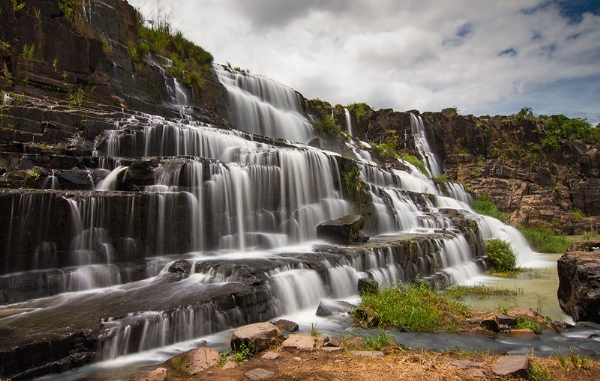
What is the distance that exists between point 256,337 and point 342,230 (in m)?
7.12

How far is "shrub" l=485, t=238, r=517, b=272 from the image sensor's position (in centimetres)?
1386

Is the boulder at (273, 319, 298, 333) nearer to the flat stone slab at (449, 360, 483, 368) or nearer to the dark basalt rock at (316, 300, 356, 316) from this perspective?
the dark basalt rock at (316, 300, 356, 316)

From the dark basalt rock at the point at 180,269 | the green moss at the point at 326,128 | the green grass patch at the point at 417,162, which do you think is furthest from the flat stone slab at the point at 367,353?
the green grass patch at the point at 417,162

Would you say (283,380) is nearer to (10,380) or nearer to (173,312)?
(173,312)

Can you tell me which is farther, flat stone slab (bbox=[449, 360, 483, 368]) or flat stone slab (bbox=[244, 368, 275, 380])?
flat stone slab (bbox=[449, 360, 483, 368])

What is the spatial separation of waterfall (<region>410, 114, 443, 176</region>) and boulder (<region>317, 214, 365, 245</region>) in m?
24.6

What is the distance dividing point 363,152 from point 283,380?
986 inches

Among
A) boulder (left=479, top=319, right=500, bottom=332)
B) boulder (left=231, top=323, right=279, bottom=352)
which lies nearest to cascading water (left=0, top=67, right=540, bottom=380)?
boulder (left=231, top=323, right=279, bottom=352)

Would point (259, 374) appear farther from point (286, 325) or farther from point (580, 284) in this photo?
point (580, 284)

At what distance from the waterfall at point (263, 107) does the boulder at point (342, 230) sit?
1214 centimetres

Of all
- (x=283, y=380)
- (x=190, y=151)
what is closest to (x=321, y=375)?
(x=283, y=380)

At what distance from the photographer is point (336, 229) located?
11938 mm

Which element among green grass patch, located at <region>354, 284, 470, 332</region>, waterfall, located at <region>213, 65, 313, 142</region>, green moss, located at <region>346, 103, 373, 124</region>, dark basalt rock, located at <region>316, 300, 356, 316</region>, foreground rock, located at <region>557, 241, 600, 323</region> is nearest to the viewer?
green grass patch, located at <region>354, 284, 470, 332</region>

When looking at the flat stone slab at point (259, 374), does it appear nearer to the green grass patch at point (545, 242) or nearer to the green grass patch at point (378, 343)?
the green grass patch at point (378, 343)
